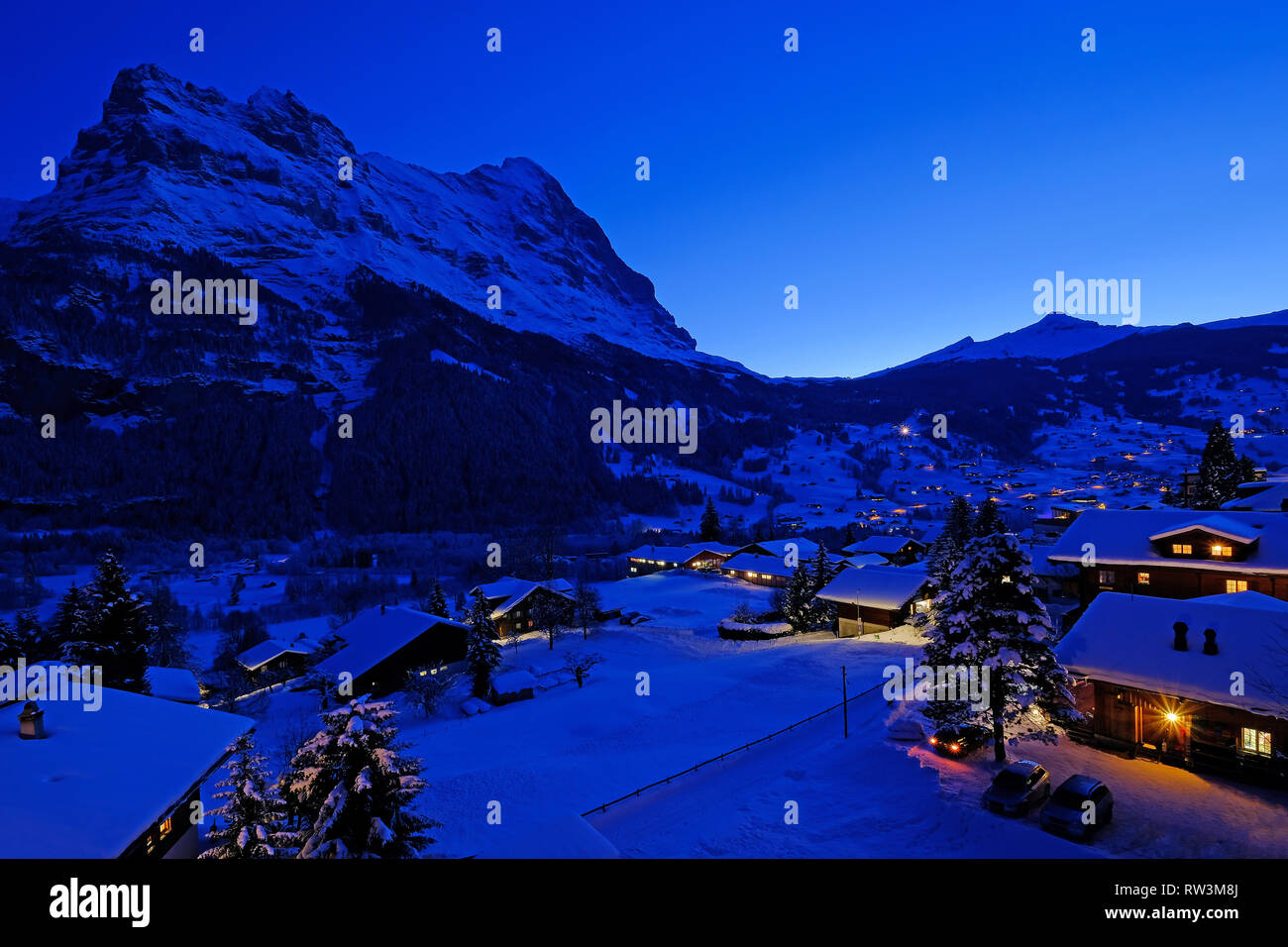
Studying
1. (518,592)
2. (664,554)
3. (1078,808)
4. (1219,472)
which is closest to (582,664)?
(518,592)

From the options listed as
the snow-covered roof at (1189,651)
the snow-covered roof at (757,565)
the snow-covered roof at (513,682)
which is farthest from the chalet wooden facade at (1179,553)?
the snow-covered roof at (757,565)

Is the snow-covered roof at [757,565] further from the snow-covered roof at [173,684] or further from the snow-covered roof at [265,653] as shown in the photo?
the snow-covered roof at [173,684]

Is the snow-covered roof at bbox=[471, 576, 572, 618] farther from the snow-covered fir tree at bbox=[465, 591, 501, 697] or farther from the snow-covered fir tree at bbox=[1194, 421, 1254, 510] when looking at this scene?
the snow-covered fir tree at bbox=[1194, 421, 1254, 510]

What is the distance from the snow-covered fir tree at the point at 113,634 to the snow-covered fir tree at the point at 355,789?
1219 inches

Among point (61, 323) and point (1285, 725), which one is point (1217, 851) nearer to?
point (1285, 725)

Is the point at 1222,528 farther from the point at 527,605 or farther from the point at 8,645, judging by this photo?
the point at 8,645

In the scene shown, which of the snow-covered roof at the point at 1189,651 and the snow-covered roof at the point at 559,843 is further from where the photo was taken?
the snow-covered roof at the point at 1189,651

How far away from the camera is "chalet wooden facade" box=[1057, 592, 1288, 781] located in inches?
724

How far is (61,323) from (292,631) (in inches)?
7506

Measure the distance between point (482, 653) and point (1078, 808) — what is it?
3376cm

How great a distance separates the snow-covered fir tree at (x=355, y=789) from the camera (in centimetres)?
1215

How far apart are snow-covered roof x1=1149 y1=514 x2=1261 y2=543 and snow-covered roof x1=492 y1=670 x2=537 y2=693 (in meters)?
39.3

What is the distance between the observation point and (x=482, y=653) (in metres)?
40.9

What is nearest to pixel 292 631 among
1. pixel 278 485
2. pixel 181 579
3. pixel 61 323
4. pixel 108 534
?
pixel 181 579
